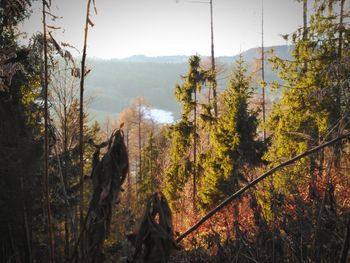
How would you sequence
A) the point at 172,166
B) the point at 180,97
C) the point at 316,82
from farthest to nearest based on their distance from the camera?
the point at 172,166, the point at 180,97, the point at 316,82

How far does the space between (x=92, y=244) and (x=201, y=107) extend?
15.6 m

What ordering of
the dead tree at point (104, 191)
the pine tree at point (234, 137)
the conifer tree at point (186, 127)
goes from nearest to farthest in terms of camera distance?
the dead tree at point (104, 191), the pine tree at point (234, 137), the conifer tree at point (186, 127)

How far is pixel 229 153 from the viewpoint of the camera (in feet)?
52.0

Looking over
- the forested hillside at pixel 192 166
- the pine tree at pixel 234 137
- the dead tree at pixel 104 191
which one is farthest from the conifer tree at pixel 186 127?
the dead tree at pixel 104 191

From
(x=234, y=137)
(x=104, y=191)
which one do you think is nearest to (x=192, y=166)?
(x=234, y=137)

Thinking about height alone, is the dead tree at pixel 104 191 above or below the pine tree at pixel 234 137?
above

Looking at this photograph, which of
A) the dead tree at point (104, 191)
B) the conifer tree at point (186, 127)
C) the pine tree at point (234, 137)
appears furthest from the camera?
the conifer tree at point (186, 127)

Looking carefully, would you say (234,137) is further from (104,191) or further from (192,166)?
(104,191)

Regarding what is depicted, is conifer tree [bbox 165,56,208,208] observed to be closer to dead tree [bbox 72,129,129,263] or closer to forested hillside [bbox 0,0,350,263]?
forested hillside [bbox 0,0,350,263]

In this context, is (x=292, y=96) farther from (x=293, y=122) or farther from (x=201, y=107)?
(x=201, y=107)

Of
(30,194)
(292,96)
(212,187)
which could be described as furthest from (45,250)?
(292,96)

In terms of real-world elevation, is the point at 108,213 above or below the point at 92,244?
above

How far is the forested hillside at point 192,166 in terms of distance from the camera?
6.92ft

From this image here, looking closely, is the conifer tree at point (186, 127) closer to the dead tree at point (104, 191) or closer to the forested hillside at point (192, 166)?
the forested hillside at point (192, 166)
